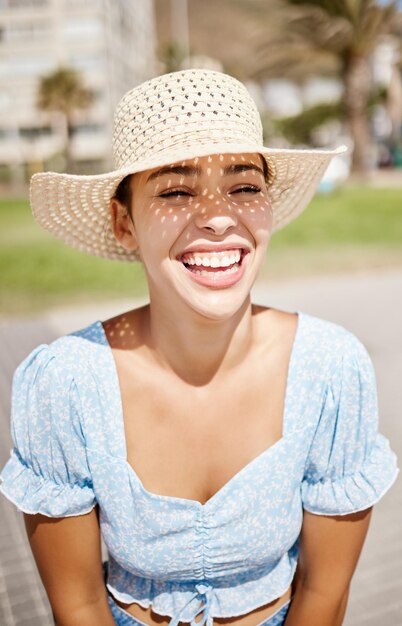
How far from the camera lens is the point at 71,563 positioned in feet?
4.86

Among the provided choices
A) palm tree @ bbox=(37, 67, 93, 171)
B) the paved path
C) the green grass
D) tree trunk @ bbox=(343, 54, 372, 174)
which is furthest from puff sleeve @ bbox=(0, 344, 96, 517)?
palm tree @ bbox=(37, 67, 93, 171)

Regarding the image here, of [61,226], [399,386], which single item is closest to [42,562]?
[61,226]

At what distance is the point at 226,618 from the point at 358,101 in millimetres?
23789

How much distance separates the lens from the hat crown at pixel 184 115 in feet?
4.32

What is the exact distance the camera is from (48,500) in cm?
143

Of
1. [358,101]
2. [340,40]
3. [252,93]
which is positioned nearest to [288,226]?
[340,40]

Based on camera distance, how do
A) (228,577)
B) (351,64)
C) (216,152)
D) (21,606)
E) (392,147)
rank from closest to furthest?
(216,152) → (228,577) → (21,606) → (351,64) → (392,147)

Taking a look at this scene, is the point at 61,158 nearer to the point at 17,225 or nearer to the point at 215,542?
the point at 17,225

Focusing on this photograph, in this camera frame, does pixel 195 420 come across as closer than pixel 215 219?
No

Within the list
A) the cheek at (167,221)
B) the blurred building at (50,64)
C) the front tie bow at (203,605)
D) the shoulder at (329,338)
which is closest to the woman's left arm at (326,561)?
the front tie bow at (203,605)

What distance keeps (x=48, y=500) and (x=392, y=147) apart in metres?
45.9

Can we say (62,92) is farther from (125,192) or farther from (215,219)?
(215,219)

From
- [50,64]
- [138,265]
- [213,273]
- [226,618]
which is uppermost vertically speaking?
[50,64]

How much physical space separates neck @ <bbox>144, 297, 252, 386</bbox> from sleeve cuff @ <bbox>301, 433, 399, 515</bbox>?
35 centimetres
